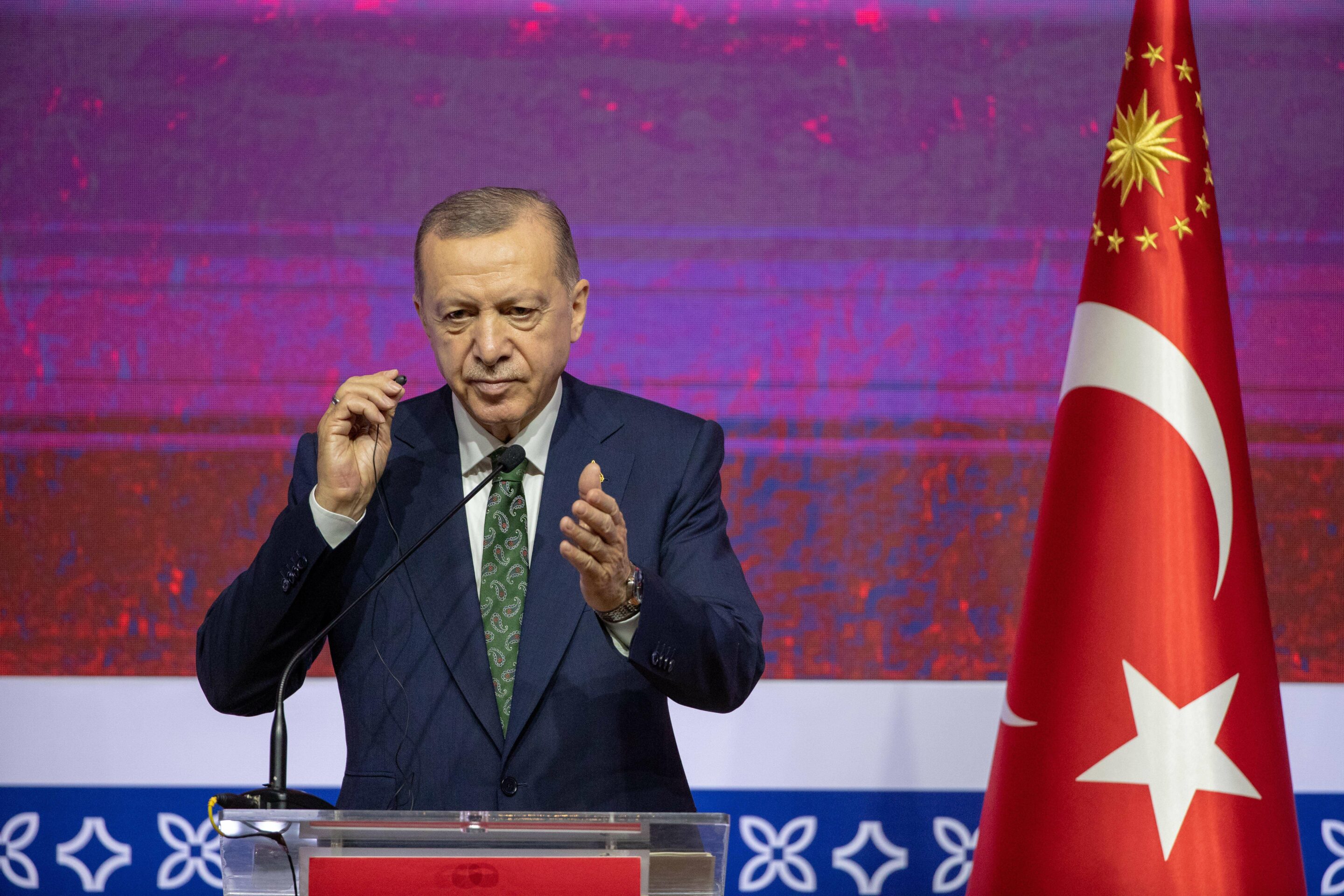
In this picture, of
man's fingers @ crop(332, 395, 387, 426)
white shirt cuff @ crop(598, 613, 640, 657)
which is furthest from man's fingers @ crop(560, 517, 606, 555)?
man's fingers @ crop(332, 395, 387, 426)

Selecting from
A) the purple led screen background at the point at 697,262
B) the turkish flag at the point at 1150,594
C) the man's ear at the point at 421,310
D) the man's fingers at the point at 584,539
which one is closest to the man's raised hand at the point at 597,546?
the man's fingers at the point at 584,539

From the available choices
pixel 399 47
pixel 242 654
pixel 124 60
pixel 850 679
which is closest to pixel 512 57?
pixel 399 47

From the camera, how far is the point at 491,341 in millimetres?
1791

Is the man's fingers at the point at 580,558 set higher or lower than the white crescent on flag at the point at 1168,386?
lower

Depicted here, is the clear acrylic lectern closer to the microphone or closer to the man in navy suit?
the microphone

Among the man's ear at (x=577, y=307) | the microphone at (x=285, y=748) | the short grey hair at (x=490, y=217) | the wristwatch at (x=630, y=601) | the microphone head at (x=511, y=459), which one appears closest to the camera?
the microphone at (x=285, y=748)

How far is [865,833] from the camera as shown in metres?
2.96

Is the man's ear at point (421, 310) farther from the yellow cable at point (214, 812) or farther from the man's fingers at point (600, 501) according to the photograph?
the yellow cable at point (214, 812)

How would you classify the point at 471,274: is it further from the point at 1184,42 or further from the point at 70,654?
the point at 70,654

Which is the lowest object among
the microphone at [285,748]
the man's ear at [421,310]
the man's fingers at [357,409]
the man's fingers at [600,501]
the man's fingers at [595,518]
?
the microphone at [285,748]

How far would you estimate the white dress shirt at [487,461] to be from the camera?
1846mm

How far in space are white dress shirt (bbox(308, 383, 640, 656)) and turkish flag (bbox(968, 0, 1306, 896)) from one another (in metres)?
1.00

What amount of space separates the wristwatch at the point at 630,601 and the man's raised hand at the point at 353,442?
0.37 meters

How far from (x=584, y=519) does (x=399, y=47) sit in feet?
6.93
